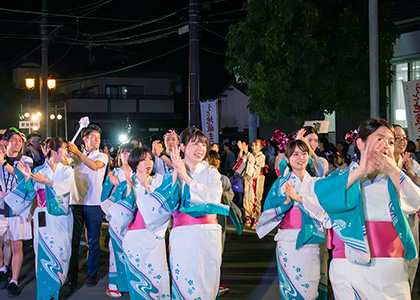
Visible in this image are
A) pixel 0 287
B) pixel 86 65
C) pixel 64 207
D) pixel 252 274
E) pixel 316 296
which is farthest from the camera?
pixel 86 65

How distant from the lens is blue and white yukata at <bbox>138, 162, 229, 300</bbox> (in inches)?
196

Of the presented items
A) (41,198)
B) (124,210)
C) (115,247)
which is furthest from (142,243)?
(41,198)

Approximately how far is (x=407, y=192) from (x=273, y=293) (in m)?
3.71

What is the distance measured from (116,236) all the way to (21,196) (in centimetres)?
131

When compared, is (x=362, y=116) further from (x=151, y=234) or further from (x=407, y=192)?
(x=407, y=192)

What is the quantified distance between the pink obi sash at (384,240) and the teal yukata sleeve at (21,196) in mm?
4643

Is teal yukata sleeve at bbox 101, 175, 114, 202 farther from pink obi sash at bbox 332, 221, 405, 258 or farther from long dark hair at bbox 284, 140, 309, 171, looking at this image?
pink obi sash at bbox 332, 221, 405, 258

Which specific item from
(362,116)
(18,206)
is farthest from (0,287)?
(362,116)

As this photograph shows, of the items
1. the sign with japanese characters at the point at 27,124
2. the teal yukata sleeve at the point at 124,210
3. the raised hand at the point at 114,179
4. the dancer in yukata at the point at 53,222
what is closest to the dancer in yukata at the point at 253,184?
the raised hand at the point at 114,179

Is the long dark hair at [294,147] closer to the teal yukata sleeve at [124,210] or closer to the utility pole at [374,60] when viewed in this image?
the teal yukata sleeve at [124,210]

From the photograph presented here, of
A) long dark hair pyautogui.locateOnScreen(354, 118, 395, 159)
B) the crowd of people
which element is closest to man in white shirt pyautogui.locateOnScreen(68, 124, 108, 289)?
the crowd of people

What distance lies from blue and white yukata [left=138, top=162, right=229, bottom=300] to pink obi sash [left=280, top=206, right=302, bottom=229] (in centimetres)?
67

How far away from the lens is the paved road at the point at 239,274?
275 inches

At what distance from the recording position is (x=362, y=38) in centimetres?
1416
